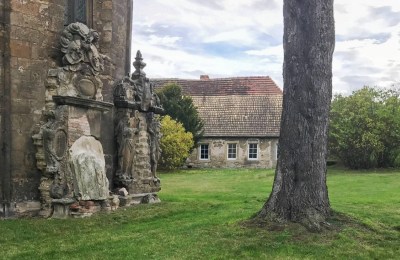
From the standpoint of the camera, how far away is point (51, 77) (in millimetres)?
10719

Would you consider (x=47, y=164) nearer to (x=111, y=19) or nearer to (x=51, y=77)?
(x=51, y=77)

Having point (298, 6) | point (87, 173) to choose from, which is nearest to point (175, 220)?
point (87, 173)

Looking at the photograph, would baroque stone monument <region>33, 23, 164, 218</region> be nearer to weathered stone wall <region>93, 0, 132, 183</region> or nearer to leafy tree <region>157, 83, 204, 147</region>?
weathered stone wall <region>93, 0, 132, 183</region>

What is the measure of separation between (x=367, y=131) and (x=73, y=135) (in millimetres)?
23217

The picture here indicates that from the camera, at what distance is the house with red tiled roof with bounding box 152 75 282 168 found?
33.8 m

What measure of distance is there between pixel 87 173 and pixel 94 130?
3.61 feet

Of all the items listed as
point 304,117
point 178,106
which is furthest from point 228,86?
point 304,117

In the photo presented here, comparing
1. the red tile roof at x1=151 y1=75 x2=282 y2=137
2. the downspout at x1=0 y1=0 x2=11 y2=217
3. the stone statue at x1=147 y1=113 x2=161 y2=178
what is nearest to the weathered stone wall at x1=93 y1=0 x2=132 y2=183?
the stone statue at x1=147 y1=113 x2=161 y2=178

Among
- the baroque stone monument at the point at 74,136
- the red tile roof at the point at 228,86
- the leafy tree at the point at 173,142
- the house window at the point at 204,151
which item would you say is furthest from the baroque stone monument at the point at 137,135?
the red tile roof at the point at 228,86

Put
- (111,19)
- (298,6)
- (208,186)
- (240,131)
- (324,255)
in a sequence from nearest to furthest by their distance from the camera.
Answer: (324,255)
(298,6)
(111,19)
(208,186)
(240,131)

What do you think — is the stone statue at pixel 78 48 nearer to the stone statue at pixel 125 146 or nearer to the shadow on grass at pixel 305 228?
the stone statue at pixel 125 146

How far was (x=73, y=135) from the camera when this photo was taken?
1073 cm

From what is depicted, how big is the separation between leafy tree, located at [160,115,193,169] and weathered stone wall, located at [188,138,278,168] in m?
4.47

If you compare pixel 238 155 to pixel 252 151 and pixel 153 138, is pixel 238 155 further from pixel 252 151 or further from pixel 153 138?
pixel 153 138
